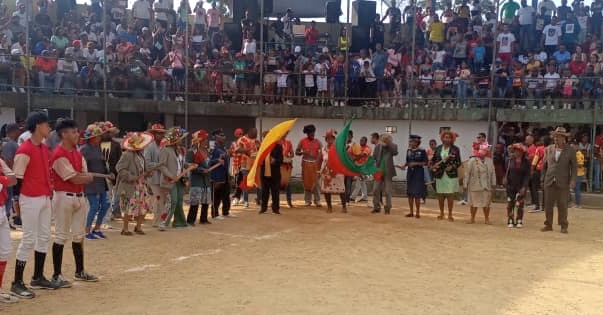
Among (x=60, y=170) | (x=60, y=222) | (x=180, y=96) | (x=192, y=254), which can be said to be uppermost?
(x=180, y=96)

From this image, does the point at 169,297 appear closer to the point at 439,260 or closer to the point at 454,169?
the point at 439,260

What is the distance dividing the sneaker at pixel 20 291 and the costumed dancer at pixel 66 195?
1.27 ft

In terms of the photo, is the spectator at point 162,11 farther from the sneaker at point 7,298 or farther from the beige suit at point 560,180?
the sneaker at point 7,298

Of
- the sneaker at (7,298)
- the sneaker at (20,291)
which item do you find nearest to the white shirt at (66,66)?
the sneaker at (20,291)

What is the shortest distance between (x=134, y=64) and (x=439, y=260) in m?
11.9

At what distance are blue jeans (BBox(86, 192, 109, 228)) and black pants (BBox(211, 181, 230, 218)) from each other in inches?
97.2

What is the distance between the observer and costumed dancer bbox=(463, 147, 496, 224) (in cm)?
1227

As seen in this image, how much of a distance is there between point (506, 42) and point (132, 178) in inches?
529

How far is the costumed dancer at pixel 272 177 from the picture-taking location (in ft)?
42.5

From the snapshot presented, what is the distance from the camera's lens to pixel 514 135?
18312mm

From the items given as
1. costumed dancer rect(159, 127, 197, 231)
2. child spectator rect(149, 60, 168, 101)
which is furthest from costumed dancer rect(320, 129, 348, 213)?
child spectator rect(149, 60, 168, 101)

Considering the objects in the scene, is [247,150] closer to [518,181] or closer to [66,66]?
[518,181]

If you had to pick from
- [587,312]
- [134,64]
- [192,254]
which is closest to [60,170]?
[192,254]

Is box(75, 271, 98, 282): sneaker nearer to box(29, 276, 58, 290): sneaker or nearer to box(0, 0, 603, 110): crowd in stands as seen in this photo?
box(29, 276, 58, 290): sneaker
